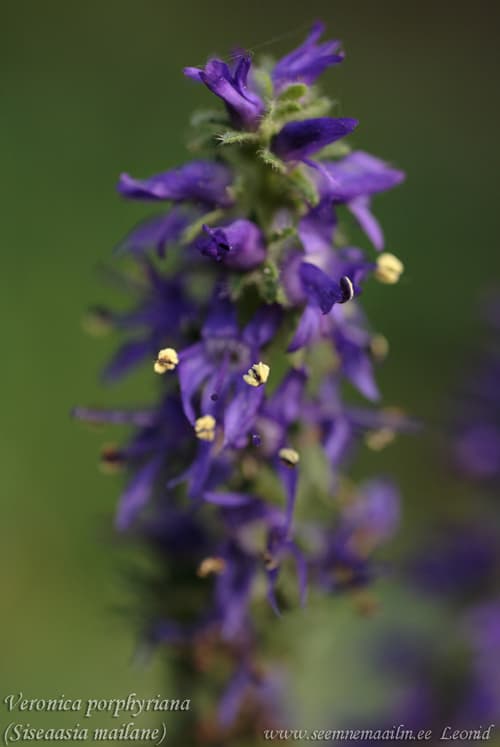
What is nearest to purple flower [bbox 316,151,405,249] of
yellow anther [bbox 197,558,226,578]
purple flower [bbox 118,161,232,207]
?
purple flower [bbox 118,161,232,207]

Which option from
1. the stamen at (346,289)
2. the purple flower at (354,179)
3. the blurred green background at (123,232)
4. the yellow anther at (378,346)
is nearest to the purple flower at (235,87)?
the purple flower at (354,179)

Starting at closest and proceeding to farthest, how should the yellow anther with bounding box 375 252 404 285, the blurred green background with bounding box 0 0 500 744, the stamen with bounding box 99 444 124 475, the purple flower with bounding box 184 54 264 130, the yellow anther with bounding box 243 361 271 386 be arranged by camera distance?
the purple flower with bounding box 184 54 264 130
the yellow anther with bounding box 243 361 271 386
the yellow anther with bounding box 375 252 404 285
the stamen with bounding box 99 444 124 475
the blurred green background with bounding box 0 0 500 744

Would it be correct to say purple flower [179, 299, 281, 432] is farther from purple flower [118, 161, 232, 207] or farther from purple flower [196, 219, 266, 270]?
purple flower [118, 161, 232, 207]

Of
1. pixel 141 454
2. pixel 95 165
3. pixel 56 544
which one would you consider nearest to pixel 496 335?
pixel 141 454

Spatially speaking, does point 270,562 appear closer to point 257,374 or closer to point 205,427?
point 205,427

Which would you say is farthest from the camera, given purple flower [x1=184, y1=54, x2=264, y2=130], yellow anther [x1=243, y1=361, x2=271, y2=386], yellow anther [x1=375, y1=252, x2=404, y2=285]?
yellow anther [x1=375, y1=252, x2=404, y2=285]

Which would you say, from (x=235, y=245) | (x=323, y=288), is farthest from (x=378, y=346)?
(x=235, y=245)
